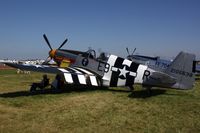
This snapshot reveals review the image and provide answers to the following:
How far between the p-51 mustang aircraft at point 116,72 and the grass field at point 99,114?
83 centimetres

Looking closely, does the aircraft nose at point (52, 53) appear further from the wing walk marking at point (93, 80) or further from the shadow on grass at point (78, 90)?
the wing walk marking at point (93, 80)

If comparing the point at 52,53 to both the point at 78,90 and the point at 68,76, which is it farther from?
the point at 68,76

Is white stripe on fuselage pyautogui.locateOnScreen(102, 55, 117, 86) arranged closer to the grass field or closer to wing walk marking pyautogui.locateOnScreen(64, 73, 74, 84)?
the grass field

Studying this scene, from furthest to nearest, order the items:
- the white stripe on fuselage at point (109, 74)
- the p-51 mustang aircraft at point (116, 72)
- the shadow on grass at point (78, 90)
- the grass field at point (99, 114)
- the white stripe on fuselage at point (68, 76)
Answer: the white stripe on fuselage at point (109, 74) → the white stripe on fuselage at point (68, 76) → the shadow on grass at point (78, 90) → the p-51 mustang aircraft at point (116, 72) → the grass field at point (99, 114)

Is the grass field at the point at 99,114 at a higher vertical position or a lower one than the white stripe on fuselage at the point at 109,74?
lower

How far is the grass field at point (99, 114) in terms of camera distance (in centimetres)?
666

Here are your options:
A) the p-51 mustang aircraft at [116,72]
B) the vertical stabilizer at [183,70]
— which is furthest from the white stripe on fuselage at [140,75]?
the vertical stabilizer at [183,70]

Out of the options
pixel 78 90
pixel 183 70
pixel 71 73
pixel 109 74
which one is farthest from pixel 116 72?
pixel 183 70

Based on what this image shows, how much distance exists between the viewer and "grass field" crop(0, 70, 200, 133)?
666cm

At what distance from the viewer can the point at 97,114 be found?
8.14m

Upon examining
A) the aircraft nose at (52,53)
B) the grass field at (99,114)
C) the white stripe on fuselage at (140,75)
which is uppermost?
the aircraft nose at (52,53)

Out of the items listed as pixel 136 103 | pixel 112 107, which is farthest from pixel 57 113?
pixel 136 103

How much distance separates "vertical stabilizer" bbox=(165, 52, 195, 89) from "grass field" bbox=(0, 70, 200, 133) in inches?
28.3

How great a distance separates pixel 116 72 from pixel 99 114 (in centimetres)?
484
